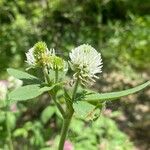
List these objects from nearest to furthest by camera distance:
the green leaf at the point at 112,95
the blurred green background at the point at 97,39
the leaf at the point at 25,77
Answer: the green leaf at the point at 112,95
the leaf at the point at 25,77
the blurred green background at the point at 97,39

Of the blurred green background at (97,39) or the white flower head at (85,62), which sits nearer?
the white flower head at (85,62)

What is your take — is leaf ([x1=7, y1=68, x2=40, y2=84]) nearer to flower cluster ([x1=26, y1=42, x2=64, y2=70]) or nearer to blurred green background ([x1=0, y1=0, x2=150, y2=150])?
flower cluster ([x1=26, y1=42, x2=64, y2=70])

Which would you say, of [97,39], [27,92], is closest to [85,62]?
→ [27,92]

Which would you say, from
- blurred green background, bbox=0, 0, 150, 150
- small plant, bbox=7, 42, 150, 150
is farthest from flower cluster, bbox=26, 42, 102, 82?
blurred green background, bbox=0, 0, 150, 150

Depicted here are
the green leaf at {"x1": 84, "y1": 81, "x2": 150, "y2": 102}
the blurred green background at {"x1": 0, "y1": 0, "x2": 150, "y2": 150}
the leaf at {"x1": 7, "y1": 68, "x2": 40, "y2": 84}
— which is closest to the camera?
the green leaf at {"x1": 84, "y1": 81, "x2": 150, "y2": 102}

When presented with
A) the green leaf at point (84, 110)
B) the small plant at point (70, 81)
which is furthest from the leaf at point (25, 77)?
the green leaf at point (84, 110)

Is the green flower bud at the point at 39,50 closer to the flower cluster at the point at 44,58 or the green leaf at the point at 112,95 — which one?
the flower cluster at the point at 44,58

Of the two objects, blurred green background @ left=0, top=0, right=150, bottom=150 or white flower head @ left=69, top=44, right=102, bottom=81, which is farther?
blurred green background @ left=0, top=0, right=150, bottom=150

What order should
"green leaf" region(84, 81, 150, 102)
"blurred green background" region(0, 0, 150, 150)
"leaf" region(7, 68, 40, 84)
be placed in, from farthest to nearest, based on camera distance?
"blurred green background" region(0, 0, 150, 150), "leaf" region(7, 68, 40, 84), "green leaf" region(84, 81, 150, 102)
